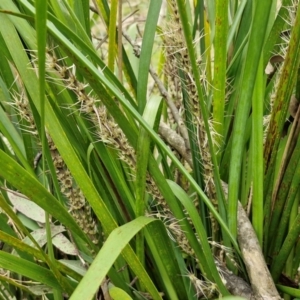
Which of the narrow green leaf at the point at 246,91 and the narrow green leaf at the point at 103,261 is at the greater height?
the narrow green leaf at the point at 246,91

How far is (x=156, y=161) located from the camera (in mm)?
688

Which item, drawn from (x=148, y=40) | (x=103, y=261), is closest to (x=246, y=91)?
(x=148, y=40)

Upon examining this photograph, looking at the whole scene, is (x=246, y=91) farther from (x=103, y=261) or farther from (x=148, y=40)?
(x=103, y=261)

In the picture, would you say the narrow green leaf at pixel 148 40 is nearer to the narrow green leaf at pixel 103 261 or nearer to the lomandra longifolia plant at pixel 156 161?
the lomandra longifolia plant at pixel 156 161

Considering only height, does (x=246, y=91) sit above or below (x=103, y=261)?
above

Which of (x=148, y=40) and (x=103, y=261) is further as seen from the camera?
(x=148, y=40)

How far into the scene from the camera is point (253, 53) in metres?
0.60

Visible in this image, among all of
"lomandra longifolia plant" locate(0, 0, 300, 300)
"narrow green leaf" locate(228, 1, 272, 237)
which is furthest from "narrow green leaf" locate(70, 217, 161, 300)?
"narrow green leaf" locate(228, 1, 272, 237)

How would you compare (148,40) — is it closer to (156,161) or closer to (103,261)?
(156,161)

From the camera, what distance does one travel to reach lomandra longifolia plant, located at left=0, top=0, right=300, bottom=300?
60 cm

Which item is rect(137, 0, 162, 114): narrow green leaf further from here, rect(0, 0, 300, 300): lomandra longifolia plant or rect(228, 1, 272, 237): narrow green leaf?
rect(228, 1, 272, 237): narrow green leaf

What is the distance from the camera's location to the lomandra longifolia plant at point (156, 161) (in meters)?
0.60

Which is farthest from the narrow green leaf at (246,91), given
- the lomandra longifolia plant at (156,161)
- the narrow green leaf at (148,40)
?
the narrow green leaf at (148,40)

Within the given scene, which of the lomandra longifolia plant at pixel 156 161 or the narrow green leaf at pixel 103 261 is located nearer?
the narrow green leaf at pixel 103 261
